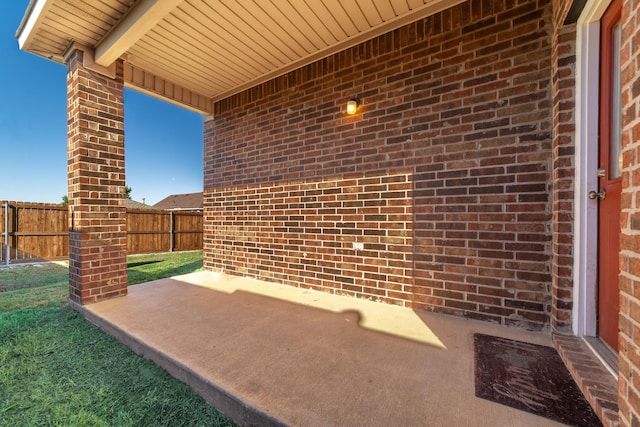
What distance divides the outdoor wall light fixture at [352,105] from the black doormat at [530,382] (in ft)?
8.64

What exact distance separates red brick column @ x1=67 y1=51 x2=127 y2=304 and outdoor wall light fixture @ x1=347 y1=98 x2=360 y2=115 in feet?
9.26

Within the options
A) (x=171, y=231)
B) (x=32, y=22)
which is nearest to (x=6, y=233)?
(x=171, y=231)

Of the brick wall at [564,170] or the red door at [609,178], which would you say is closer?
the red door at [609,178]

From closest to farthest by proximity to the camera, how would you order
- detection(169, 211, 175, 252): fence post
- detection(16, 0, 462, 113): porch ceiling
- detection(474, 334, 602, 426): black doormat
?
detection(474, 334, 602, 426): black doormat < detection(16, 0, 462, 113): porch ceiling < detection(169, 211, 175, 252): fence post

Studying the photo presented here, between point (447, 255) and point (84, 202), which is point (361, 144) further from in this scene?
point (84, 202)

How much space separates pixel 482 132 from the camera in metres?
2.41

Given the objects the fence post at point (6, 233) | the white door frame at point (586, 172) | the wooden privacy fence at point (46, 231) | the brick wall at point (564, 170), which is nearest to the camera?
the white door frame at point (586, 172)

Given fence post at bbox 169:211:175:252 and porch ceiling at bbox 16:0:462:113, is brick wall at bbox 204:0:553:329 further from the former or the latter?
fence post at bbox 169:211:175:252

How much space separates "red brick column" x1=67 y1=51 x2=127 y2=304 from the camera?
287cm

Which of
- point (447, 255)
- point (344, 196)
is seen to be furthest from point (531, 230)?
point (344, 196)

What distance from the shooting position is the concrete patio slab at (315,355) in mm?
1297

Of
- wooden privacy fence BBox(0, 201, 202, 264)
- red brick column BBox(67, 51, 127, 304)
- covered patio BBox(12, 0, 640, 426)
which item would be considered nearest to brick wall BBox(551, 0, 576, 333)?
covered patio BBox(12, 0, 640, 426)

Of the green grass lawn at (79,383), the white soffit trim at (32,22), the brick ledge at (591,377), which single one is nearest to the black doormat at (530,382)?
the brick ledge at (591,377)

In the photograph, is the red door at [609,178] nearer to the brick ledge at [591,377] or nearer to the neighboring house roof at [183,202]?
the brick ledge at [591,377]
